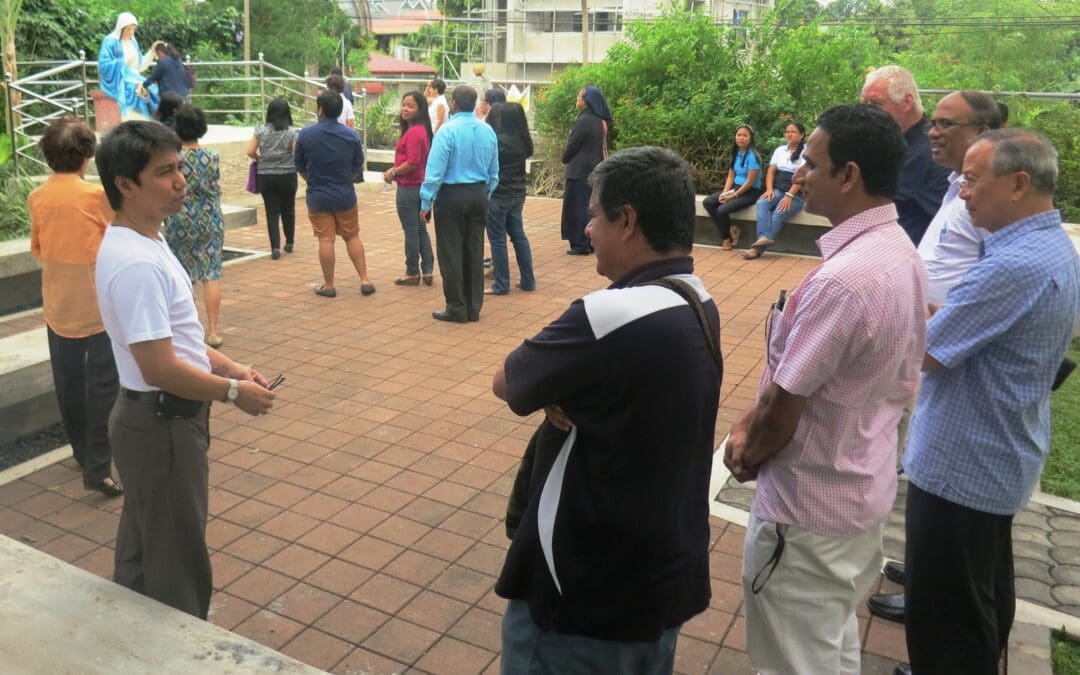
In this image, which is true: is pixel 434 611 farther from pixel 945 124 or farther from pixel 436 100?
pixel 436 100

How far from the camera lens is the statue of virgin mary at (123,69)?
37.5ft

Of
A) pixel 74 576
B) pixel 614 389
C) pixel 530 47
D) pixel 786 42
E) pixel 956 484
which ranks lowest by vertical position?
pixel 74 576

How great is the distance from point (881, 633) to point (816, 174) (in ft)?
→ 6.60

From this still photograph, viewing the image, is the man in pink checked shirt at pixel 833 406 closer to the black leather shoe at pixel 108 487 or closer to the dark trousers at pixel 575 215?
the black leather shoe at pixel 108 487

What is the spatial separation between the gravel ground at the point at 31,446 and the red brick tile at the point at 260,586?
1.97 m

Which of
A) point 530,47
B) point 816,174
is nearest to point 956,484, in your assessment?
point 816,174

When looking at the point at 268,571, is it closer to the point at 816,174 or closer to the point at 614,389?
the point at 614,389

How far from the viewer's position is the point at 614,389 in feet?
6.26

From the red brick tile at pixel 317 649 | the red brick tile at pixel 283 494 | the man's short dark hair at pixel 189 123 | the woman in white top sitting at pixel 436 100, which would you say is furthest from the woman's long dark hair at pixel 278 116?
the red brick tile at pixel 317 649

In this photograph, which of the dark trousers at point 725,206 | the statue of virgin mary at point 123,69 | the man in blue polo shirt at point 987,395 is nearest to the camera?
the man in blue polo shirt at point 987,395

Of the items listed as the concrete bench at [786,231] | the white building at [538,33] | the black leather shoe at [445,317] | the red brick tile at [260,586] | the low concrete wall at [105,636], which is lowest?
the red brick tile at [260,586]

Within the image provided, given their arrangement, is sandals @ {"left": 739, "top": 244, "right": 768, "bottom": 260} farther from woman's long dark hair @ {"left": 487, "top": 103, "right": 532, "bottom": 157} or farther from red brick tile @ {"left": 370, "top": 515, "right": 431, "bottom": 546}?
red brick tile @ {"left": 370, "top": 515, "right": 431, "bottom": 546}

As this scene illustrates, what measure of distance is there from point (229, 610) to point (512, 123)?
609 centimetres

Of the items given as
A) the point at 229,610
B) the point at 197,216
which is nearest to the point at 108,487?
the point at 229,610
